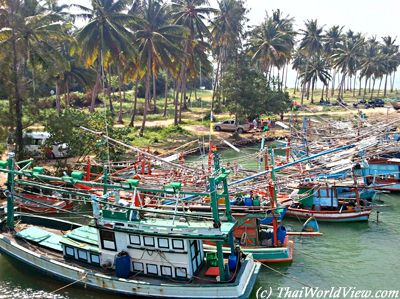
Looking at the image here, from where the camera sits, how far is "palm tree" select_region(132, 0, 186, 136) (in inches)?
1766

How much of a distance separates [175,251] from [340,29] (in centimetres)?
8507

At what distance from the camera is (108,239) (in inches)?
697

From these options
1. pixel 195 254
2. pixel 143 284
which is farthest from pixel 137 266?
pixel 195 254

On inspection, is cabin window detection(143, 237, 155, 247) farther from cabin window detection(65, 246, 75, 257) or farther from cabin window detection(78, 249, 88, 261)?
cabin window detection(65, 246, 75, 257)

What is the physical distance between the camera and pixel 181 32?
47.1 meters

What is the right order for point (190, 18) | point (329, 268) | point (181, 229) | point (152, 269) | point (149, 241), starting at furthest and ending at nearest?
point (190, 18) → point (329, 268) → point (152, 269) → point (149, 241) → point (181, 229)

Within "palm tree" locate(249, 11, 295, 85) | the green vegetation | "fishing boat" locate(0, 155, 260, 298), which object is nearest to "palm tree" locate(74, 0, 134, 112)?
the green vegetation

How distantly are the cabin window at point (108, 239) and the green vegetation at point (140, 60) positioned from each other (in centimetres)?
1127

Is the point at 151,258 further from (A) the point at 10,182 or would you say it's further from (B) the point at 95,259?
(A) the point at 10,182

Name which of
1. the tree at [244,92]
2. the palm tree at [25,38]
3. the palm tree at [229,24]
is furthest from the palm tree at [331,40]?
the palm tree at [25,38]

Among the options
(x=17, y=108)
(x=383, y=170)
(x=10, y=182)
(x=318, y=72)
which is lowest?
(x=383, y=170)

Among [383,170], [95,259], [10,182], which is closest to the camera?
[95,259]

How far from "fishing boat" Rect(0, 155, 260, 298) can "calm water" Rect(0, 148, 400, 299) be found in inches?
30.6

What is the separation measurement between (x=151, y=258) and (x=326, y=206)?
44.7 ft
